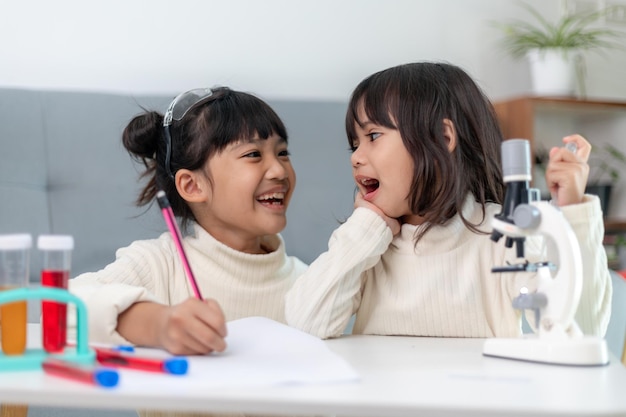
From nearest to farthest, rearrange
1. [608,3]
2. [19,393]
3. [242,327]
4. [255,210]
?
[19,393], [242,327], [255,210], [608,3]

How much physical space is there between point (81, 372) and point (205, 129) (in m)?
0.85

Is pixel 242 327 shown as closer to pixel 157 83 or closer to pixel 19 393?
pixel 19 393

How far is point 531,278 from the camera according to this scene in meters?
1.17

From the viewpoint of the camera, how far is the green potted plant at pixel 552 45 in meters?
3.23

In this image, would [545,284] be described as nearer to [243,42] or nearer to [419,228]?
[419,228]

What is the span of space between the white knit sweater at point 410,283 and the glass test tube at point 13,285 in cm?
44

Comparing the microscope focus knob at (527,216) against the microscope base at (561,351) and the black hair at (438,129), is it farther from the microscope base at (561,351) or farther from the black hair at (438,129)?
the black hair at (438,129)

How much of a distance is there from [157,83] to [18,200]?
2.58 ft

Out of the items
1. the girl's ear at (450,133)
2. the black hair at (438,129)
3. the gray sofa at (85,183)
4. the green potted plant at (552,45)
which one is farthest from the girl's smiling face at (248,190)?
the green potted plant at (552,45)

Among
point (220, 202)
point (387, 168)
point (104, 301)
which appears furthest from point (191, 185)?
point (104, 301)

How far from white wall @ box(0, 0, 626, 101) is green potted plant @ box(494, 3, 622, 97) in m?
0.07

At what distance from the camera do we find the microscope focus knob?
2.83 feet

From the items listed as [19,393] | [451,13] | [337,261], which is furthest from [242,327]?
[451,13]

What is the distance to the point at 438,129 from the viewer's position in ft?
4.18
